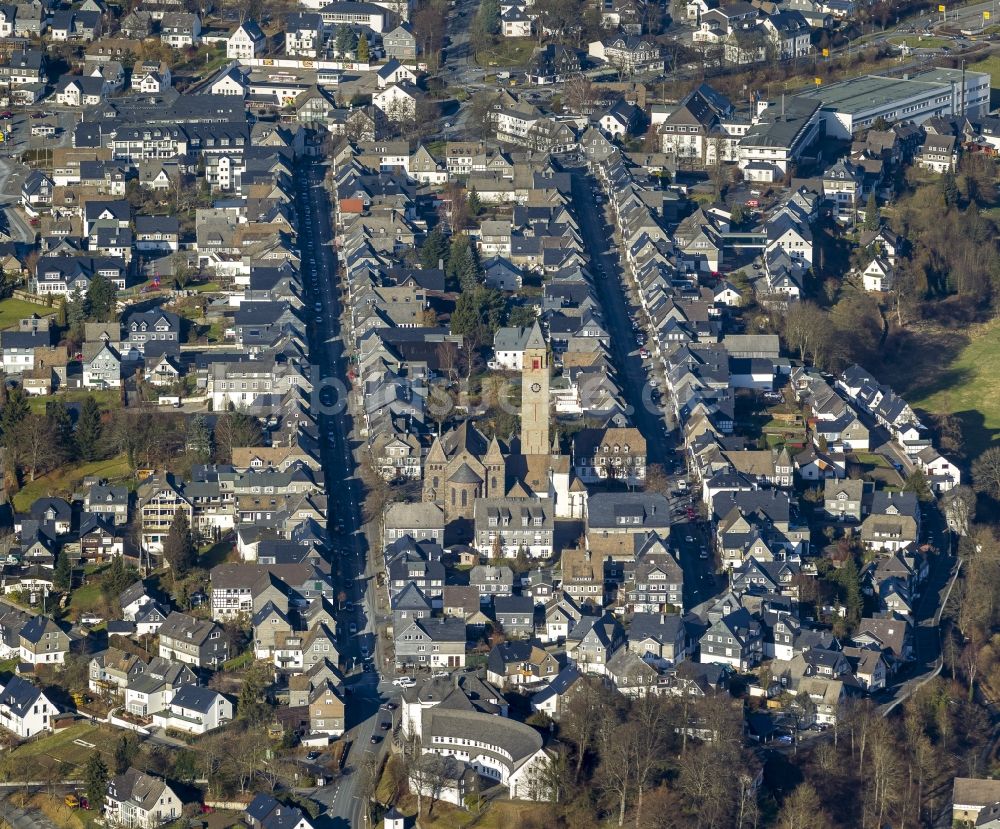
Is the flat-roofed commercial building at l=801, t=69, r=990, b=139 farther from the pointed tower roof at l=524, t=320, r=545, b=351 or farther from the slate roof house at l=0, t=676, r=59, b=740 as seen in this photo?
the slate roof house at l=0, t=676, r=59, b=740

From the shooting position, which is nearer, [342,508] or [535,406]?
[342,508]

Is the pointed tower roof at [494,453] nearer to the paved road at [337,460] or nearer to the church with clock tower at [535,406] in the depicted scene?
the church with clock tower at [535,406]

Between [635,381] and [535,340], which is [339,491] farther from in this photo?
[635,381]

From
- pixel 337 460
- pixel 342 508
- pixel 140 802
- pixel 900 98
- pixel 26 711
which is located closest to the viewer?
pixel 140 802

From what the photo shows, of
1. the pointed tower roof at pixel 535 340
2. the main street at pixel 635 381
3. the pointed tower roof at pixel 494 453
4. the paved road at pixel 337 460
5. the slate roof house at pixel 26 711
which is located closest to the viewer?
the paved road at pixel 337 460

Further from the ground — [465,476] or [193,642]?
[465,476]

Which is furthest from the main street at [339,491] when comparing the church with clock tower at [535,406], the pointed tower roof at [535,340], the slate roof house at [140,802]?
the pointed tower roof at [535,340]

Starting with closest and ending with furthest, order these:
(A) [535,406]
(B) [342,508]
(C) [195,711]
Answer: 1. (C) [195,711]
2. (B) [342,508]
3. (A) [535,406]

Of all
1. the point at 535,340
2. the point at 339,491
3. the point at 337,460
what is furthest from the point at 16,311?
the point at 535,340

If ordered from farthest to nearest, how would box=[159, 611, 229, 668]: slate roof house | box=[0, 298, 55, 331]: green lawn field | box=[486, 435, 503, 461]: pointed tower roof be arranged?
box=[0, 298, 55, 331]: green lawn field, box=[486, 435, 503, 461]: pointed tower roof, box=[159, 611, 229, 668]: slate roof house

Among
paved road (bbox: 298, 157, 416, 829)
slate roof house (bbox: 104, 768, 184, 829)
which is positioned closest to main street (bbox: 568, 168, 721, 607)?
paved road (bbox: 298, 157, 416, 829)

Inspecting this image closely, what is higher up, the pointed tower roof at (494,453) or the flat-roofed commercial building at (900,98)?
the flat-roofed commercial building at (900,98)
